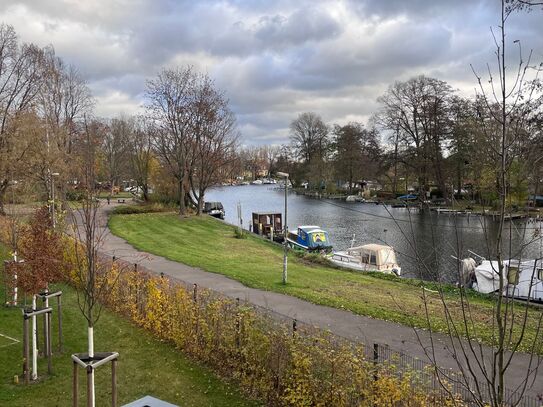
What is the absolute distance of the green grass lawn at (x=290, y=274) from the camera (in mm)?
15281

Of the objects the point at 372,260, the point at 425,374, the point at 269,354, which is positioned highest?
the point at 425,374

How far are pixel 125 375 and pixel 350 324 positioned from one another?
21.3 ft

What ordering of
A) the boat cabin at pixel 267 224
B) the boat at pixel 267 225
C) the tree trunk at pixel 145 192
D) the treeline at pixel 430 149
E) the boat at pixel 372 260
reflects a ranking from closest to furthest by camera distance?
1. the treeline at pixel 430 149
2. the boat at pixel 372 260
3. the boat at pixel 267 225
4. the boat cabin at pixel 267 224
5. the tree trunk at pixel 145 192

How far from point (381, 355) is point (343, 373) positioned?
7.43 feet

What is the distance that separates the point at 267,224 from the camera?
149 ft

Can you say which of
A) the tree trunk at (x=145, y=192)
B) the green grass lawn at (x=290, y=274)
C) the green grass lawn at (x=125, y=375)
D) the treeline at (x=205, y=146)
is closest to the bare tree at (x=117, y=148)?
the treeline at (x=205, y=146)

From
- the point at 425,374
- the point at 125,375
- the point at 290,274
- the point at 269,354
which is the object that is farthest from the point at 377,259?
the point at 425,374

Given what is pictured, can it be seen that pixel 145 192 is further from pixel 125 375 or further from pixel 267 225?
pixel 125 375

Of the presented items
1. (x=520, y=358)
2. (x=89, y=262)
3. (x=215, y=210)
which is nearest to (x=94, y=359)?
(x=89, y=262)

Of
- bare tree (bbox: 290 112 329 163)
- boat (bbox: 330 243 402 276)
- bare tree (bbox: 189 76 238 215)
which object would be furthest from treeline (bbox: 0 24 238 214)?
bare tree (bbox: 290 112 329 163)

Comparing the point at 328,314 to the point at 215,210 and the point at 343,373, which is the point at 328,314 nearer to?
the point at 343,373

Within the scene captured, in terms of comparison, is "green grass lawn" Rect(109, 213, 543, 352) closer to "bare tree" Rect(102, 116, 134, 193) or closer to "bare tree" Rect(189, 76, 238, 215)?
"bare tree" Rect(189, 76, 238, 215)

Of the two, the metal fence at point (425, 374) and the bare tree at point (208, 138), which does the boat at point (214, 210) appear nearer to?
the bare tree at point (208, 138)

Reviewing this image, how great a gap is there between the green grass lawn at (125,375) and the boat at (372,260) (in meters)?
18.7
